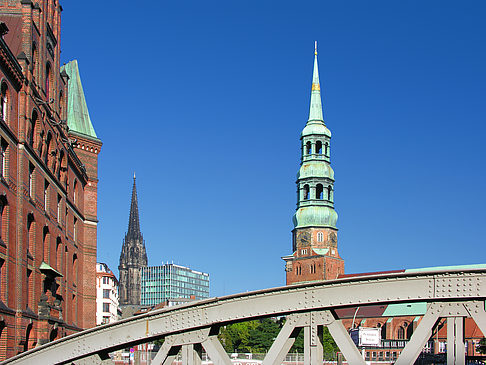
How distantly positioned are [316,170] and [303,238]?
575 inches

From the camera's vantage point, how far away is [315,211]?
126 metres

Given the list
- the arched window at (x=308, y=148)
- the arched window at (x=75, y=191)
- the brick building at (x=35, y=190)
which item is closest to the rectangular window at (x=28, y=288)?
the brick building at (x=35, y=190)

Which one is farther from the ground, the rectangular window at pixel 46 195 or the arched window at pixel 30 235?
the rectangular window at pixel 46 195

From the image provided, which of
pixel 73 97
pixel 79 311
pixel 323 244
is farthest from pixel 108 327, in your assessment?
pixel 323 244

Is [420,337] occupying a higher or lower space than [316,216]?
lower

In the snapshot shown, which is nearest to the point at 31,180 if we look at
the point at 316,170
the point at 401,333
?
the point at 316,170

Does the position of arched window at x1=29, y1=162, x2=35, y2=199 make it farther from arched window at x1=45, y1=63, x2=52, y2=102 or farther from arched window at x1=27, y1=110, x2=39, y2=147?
arched window at x1=45, y1=63, x2=52, y2=102

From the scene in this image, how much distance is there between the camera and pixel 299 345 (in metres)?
86.4

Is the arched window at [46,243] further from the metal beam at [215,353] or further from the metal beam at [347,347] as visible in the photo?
the metal beam at [347,347]

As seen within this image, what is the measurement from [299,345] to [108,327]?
251ft

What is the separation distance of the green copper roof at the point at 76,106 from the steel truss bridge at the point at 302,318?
34149 mm

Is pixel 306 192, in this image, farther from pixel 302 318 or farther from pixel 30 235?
pixel 302 318

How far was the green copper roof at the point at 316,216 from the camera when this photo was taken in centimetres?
12612

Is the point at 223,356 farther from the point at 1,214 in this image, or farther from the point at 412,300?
the point at 1,214
